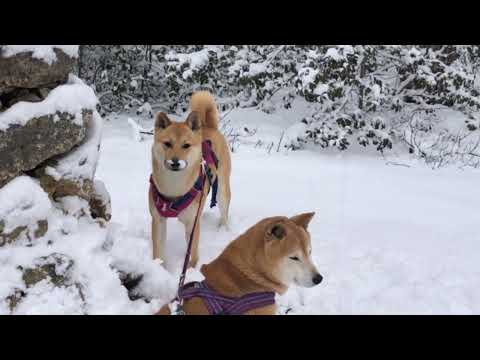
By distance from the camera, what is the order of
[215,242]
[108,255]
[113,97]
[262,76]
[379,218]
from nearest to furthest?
[108,255], [215,242], [379,218], [262,76], [113,97]

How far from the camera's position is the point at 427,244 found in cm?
346

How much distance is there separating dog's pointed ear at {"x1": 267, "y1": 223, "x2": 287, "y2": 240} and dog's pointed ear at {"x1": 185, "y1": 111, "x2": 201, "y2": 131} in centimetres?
155

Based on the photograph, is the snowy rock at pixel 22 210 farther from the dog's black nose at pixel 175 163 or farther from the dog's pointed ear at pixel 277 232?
the dog's pointed ear at pixel 277 232

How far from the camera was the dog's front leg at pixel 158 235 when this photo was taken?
3.31 metres

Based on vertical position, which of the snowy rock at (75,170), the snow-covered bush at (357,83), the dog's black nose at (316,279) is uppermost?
the snow-covered bush at (357,83)

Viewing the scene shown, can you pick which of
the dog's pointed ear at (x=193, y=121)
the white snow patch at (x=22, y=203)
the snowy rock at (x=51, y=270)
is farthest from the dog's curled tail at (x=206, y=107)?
the snowy rock at (x=51, y=270)

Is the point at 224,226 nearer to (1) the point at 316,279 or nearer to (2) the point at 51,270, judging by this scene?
(2) the point at 51,270

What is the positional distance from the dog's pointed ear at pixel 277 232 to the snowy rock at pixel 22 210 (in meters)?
1.47

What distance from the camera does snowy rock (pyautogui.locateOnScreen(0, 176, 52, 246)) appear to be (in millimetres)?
2311

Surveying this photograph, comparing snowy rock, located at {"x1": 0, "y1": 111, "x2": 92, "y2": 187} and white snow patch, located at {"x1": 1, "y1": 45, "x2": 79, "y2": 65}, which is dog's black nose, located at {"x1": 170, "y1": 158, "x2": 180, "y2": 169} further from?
white snow patch, located at {"x1": 1, "y1": 45, "x2": 79, "y2": 65}

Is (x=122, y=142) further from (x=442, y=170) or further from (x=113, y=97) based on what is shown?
(x=442, y=170)

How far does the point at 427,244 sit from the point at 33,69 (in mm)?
3368

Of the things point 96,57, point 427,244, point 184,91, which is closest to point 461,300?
point 427,244

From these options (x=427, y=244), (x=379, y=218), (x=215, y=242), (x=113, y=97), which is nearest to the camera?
(x=427, y=244)
